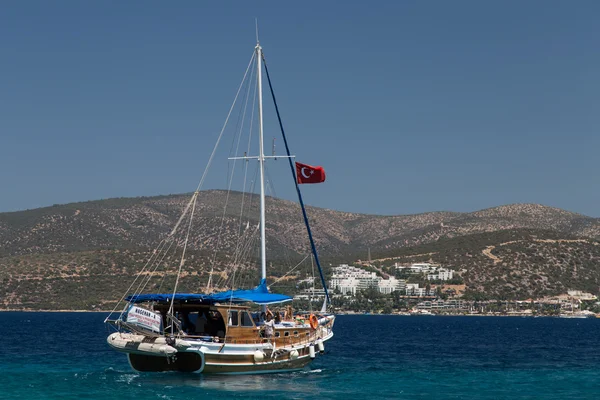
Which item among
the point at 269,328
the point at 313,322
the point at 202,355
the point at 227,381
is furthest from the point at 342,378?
the point at 202,355

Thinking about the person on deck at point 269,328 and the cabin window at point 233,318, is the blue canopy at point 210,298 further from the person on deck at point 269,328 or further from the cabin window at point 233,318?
the person on deck at point 269,328

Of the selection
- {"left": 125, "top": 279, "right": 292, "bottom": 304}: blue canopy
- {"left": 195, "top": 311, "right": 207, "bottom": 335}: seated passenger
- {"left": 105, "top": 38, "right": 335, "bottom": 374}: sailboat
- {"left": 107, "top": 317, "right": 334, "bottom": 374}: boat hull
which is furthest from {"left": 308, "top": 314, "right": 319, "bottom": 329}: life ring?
{"left": 195, "top": 311, "right": 207, "bottom": 335}: seated passenger

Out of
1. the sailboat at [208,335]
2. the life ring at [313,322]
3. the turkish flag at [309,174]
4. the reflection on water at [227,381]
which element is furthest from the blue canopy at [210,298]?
the turkish flag at [309,174]

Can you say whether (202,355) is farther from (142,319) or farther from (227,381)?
(142,319)

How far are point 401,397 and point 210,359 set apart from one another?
894cm

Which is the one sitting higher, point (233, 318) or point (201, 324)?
point (233, 318)

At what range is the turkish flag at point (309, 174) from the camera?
48828 millimetres

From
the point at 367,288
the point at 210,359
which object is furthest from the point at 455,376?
the point at 367,288

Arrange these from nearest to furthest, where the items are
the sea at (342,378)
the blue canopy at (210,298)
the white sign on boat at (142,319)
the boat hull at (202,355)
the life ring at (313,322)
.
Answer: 1. the sea at (342,378)
2. the boat hull at (202,355)
3. the white sign on boat at (142,319)
4. the blue canopy at (210,298)
5. the life ring at (313,322)

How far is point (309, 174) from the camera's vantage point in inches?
1938

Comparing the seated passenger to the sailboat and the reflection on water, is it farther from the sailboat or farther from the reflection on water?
the reflection on water

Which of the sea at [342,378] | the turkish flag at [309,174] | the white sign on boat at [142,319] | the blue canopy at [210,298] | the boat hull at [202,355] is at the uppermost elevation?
the turkish flag at [309,174]

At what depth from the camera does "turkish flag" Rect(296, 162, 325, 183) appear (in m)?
48.8

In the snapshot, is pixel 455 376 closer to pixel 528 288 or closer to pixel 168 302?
pixel 168 302
